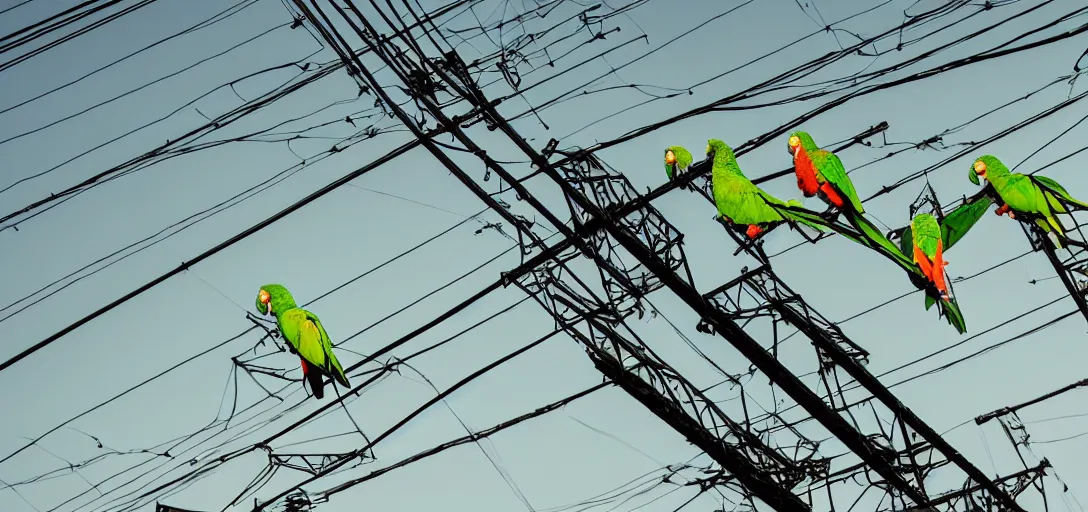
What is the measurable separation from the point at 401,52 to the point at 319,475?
4435mm

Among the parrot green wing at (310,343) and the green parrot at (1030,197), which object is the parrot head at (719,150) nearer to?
the green parrot at (1030,197)

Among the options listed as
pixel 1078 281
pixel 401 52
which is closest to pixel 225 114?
pixel 401 52

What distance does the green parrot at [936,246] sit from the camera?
10984mm

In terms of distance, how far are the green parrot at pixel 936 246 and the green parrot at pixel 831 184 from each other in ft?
1.41

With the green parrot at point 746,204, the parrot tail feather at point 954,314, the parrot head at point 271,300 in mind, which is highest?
the parrot head at point 271,300

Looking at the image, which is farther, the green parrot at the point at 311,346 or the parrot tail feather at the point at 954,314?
the green parrot at the point at 311,346

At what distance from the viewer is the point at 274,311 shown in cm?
1217

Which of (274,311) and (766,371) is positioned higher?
(274,311)

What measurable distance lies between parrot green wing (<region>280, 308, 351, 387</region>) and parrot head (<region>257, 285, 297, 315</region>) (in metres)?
0.17

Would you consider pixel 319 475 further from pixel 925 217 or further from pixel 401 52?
pixel 925 217

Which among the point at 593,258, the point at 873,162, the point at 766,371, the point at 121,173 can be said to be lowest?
the point at 766,371

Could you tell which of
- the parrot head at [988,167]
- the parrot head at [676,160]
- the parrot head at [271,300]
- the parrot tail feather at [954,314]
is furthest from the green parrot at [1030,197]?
the parrot head at [271,300]

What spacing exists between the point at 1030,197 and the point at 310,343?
7.13 meters

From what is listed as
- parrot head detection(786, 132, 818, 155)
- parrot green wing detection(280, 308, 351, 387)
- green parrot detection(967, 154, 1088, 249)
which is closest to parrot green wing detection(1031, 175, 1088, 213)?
green parrot detection(967, 154, 1088, 249)
